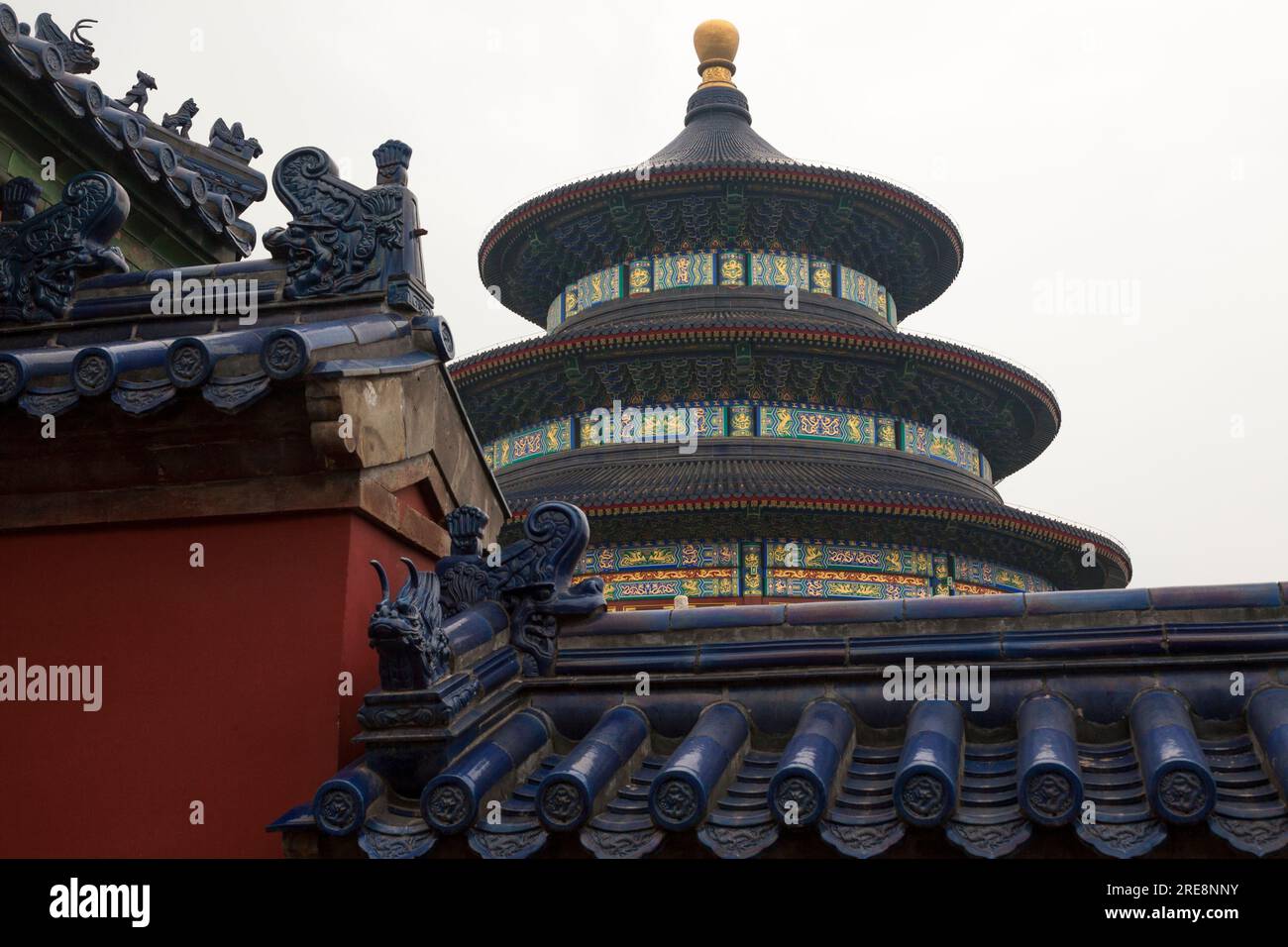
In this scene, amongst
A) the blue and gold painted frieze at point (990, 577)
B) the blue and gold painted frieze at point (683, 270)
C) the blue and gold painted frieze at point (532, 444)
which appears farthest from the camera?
the blue and gold painted frieze at point (683, 270)

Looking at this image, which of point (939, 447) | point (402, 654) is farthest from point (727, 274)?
point (402, 654)

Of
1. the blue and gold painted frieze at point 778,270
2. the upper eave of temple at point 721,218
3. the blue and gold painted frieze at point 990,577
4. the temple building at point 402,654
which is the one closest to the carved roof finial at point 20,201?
the temple building at point 402,654

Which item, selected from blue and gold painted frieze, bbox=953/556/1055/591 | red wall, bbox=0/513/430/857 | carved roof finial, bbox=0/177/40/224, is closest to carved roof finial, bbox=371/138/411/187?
red wall, bbox=0/513/430/857

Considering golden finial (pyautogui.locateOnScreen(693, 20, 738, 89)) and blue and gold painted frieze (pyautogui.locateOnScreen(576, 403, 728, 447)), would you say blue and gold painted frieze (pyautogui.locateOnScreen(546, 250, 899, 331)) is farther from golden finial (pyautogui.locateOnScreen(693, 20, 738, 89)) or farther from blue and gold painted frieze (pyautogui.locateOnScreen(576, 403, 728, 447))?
golden finial (pyautogui.locateOnScreen(693, 20, 738, 89))

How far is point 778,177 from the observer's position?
25.2 metres

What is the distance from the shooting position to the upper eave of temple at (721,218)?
83.1 feet

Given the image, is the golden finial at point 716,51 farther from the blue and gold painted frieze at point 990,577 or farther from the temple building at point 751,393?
the blue and gold painted frieze at point 990,577

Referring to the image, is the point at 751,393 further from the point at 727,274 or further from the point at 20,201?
the point at 20,201

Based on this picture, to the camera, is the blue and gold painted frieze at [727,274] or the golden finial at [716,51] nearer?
the blue and gold painted frieze at [727,274]

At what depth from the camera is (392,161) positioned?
7.19 meters

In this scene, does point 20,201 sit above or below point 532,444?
below

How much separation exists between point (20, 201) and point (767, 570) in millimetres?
15001

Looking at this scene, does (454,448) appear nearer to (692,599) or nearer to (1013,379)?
(692,599)

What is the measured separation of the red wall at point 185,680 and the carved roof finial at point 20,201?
211cm
